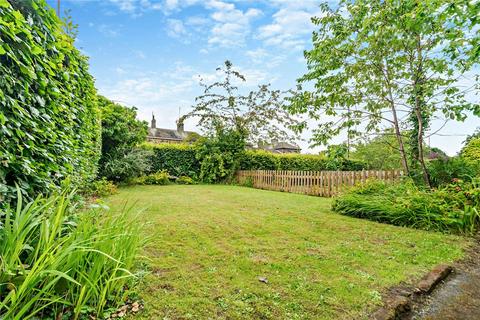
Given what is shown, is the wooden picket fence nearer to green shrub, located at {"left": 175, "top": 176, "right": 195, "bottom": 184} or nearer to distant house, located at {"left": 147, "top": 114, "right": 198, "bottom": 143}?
green shrub, located at {"left": 175, "top": 176, "right": 195, "bottom": 184}

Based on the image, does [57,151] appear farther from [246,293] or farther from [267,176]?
[267,176]

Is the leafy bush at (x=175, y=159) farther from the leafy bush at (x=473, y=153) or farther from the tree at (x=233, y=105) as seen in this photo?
the leafy bush at (x=473, y=153)

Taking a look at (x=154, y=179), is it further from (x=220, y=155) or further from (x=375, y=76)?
(x=375, y=76)

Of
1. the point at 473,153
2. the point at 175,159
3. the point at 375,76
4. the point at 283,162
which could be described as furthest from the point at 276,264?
the point at 283,162

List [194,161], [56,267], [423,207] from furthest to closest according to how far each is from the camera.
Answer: [194,161]
[423,207]
[56,267]

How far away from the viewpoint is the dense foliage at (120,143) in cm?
884

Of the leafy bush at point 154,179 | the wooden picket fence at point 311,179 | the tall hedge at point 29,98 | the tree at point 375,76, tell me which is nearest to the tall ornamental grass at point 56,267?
the tall hedge at point 29,98

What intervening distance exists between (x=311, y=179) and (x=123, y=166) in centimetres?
717

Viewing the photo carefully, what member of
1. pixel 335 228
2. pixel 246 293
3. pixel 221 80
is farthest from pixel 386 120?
pixel 221 80

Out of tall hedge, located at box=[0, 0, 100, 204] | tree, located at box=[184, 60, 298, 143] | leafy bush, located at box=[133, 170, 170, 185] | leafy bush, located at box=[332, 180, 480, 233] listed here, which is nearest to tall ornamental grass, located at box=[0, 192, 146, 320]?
tall hedge, located at box=[0, 0, 100, 204]

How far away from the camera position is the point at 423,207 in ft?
14.4

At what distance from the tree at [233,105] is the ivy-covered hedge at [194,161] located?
1843 mm

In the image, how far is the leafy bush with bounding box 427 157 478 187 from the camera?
501 centimetres

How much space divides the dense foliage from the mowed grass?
563 cm
